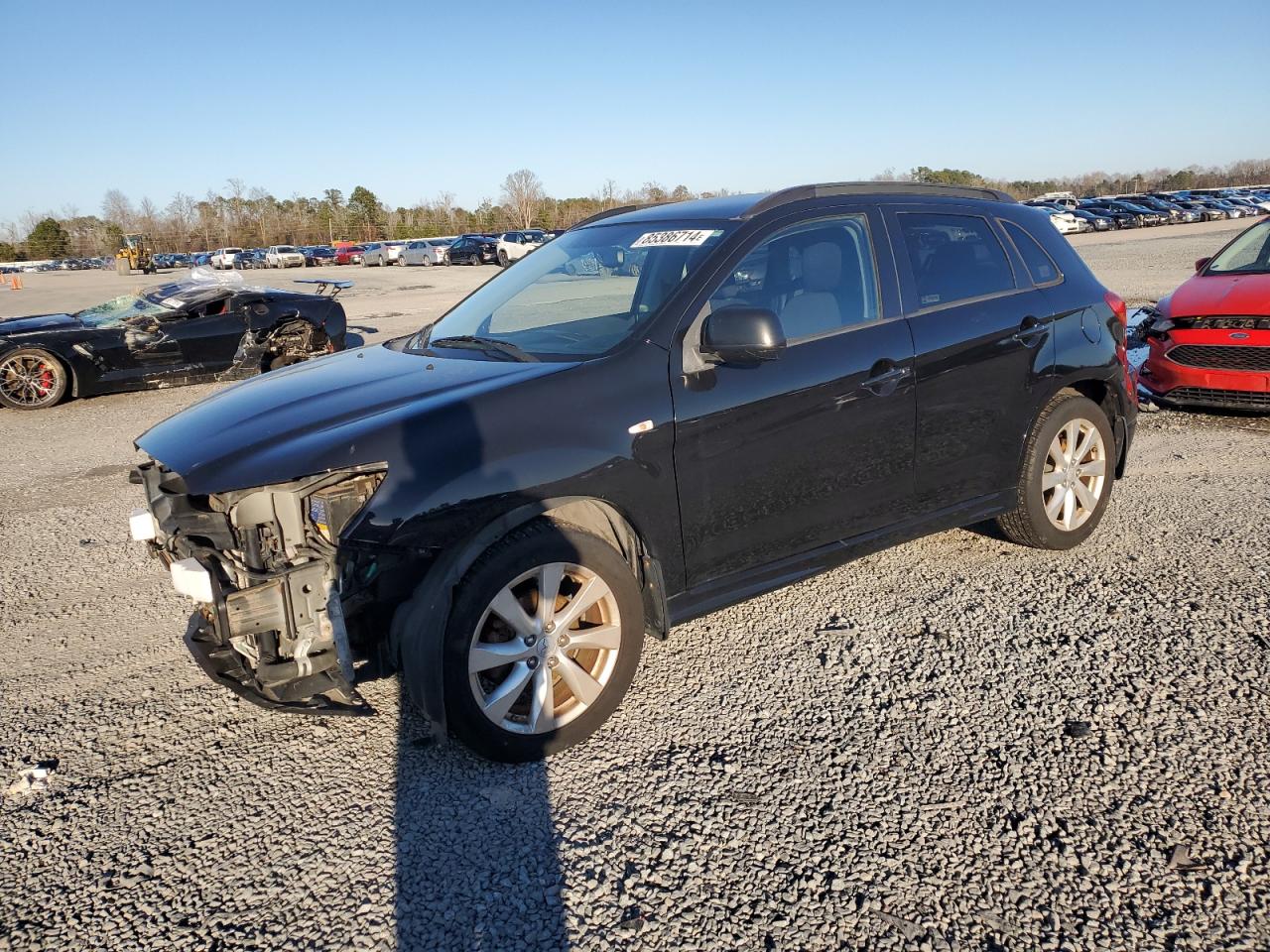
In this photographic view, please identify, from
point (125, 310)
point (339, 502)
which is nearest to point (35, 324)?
point (125, 310)

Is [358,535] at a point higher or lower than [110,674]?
higher

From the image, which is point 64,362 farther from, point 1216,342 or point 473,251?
point 473,251

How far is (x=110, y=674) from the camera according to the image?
384cm

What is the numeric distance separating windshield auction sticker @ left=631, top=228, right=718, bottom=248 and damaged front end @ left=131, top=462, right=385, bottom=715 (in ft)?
5.57

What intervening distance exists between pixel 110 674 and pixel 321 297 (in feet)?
28.2

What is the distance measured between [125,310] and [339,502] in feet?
31.0

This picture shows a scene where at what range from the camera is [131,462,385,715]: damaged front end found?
2838 mm

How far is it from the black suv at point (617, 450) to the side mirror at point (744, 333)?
1 cm

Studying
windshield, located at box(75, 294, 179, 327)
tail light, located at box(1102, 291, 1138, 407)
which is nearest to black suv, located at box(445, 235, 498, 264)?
windshield, located at box(75, 294, 179, 327)

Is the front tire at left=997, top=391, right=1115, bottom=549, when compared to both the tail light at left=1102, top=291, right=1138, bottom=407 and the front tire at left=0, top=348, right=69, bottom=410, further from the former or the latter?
the front tire at left=0, top=348, right=69, bottom=410

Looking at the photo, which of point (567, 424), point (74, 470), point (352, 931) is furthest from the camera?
point (74, 470)

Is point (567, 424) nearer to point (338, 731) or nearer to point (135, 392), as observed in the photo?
point (338, 731)

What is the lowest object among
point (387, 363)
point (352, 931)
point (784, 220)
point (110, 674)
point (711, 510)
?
point (352, 931)

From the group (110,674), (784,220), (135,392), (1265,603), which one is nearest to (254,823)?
(110,674)
